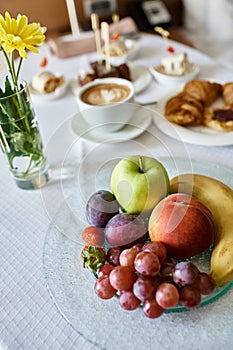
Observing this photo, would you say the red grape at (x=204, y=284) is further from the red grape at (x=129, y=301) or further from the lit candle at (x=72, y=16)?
the lit candle at (x=72, y=16)

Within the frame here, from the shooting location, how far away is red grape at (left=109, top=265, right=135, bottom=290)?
50 cm

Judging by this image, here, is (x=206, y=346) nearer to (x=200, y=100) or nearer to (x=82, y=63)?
(x=200, y=100)

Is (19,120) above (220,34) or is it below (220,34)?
above

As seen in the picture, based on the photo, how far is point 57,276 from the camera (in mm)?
604

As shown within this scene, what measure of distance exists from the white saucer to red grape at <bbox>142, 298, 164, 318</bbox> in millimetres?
476

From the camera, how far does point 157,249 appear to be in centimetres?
53

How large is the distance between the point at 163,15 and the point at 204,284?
1.86 metres

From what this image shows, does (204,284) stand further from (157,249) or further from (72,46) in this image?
Result: (72,46)

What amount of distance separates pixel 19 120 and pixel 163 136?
0.36m

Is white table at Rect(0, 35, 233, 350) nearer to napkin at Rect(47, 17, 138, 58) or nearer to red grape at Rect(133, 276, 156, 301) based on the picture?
red grape at Rect(133, 276, 156, 301)

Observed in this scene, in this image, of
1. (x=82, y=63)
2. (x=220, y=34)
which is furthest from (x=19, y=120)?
(x=220, y=34)

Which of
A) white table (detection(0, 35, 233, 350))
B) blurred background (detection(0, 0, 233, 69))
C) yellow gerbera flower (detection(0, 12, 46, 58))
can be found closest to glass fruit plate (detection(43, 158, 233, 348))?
white table (detection(0, 35, 233, 350))

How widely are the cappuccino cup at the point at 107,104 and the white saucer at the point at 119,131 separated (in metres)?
0.02

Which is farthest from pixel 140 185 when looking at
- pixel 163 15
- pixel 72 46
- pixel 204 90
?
pixel 163 15
